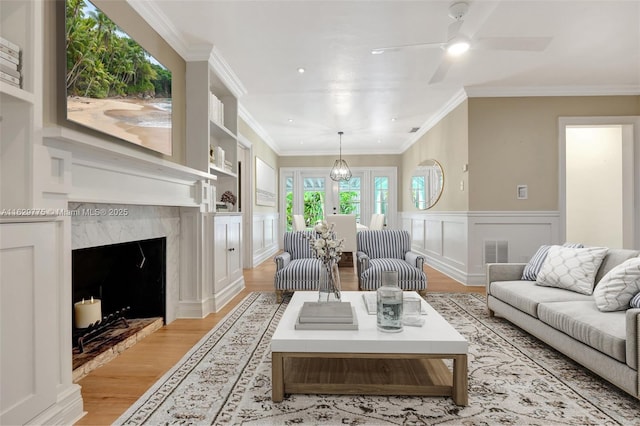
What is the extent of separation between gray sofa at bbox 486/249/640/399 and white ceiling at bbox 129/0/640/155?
2037mm

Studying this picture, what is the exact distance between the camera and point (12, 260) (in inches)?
54.9

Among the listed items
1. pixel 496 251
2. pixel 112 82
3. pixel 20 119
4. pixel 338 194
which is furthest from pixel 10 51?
pixel 338 194

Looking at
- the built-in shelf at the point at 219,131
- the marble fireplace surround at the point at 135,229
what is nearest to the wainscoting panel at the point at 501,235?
the built-in shelf at the point at 219,131

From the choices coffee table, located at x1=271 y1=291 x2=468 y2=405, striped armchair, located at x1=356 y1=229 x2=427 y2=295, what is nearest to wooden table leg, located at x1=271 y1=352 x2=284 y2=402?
coffee table, located at x1=271 y1=291 x2=468 y2=405

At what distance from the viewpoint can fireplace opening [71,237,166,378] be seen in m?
2.43

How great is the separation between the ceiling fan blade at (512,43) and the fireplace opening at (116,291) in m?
3.12

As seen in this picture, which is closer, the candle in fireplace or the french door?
the candle in fireplace

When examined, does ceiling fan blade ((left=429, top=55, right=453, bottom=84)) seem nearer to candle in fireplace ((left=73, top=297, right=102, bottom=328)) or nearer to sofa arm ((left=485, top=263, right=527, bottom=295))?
sofa arm ((left=485, top=263, right=527, bottom=295))

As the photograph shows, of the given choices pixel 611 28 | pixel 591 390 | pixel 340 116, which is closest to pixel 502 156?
pixel 611 28

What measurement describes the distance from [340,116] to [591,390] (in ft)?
15.8

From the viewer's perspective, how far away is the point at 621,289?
216cm

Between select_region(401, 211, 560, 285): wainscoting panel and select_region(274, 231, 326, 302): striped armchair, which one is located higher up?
select_region(401, 211, 560, 285): wainscoting panel

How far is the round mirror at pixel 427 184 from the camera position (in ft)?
19.7

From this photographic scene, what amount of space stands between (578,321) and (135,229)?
121 inches
